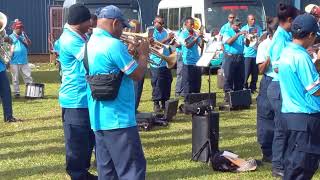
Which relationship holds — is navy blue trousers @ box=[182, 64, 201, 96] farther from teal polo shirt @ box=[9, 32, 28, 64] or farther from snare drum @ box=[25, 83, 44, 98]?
teal polo shirt @ box=[9, 32, 28, 64]

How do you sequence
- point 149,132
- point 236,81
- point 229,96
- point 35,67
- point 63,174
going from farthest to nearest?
point 35,67 → point 236,81 → point 229,96 → point 149,132 → point 63,174

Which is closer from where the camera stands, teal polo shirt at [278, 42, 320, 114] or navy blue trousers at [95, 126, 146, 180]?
navy blue trousers at [95, 126, 146, 180]

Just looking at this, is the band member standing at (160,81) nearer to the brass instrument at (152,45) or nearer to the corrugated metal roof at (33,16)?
the brass instrument at (152,45)

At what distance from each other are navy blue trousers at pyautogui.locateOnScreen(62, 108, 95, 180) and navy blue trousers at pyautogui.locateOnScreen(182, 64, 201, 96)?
645 centimetres

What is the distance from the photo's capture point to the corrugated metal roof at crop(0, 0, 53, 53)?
1036 inches

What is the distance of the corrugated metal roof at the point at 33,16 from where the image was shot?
2631 cm

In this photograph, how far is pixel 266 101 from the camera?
24.0ft

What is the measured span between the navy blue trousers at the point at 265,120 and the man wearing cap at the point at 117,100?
8.55 ft

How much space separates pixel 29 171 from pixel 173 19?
16246 millimetres

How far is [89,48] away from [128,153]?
0.91 meters

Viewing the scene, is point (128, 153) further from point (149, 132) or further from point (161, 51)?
point (149, 132)

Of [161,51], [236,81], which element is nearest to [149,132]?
[161,51]

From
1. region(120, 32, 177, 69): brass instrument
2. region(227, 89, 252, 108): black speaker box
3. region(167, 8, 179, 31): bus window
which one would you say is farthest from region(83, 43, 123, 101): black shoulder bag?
region(167, 8, 179, 31): bus window

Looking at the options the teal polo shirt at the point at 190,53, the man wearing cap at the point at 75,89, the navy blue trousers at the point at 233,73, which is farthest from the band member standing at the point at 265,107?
the navy blue trousers at the point at 233,73
